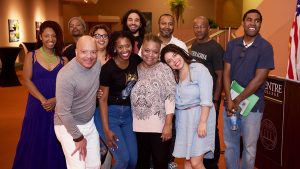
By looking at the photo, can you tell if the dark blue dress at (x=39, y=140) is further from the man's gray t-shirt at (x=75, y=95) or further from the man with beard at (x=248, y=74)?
the man with beard at (x=248, y=74)

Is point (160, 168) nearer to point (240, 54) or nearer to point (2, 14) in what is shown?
point (240, 54)

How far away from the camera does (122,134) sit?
313 cm

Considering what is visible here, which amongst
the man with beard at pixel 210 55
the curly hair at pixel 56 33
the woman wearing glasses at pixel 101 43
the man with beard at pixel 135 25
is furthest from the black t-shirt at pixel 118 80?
the man with beard at pixel 210 55

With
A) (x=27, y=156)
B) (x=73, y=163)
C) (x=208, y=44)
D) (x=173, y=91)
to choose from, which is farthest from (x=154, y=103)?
(x=27, y=156)

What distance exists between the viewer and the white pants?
2.70 meters

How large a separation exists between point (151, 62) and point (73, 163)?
1049 mm

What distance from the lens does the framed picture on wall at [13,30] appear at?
13414 mm

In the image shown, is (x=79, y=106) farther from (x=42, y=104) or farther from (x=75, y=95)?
(x=42, y=104)

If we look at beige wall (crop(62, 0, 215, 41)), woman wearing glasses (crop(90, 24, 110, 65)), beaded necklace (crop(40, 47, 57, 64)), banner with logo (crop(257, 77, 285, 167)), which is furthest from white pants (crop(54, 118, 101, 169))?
beige wall (crop(62, 0, 215, 41))

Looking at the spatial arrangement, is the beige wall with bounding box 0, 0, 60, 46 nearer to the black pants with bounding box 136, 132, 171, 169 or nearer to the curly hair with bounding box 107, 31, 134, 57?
the curly hair with bounding box 107, 31, 134, 57

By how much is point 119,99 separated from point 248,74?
1.21 m

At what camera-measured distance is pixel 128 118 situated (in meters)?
3.17

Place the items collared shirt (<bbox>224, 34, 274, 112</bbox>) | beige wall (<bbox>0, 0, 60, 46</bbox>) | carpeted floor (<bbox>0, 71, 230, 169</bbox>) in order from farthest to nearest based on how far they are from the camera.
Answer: beige wall (<bbox>0, 0, 60, 46</bbox>)
carpeted floor (<bbox>0, 71, 230, 169</bbox>)
collared shirt (<bbox>224, 34, 274, 112</bbox>)

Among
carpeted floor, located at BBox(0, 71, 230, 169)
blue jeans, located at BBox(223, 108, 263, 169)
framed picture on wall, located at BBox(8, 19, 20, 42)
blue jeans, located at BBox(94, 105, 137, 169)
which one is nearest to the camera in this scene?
blue jeans, located at BBox(94, 105, 137, 169)
